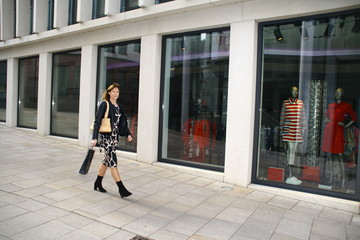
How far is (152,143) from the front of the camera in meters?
8.02

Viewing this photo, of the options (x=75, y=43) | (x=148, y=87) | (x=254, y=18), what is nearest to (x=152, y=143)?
(x=148, y=87)

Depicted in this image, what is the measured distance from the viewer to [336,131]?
638 cm

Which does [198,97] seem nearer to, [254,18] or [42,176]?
[254,18]

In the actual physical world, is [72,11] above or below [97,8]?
above

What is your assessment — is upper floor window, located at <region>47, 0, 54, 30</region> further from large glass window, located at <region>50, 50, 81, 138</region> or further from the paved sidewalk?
the paved sidewalk

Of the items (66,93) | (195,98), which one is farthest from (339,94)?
(66,93)

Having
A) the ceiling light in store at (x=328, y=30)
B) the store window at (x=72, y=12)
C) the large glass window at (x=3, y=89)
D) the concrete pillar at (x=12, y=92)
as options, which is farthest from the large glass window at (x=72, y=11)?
the ceiling light in store at (x=328, y=30)

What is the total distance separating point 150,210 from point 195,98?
375 cm

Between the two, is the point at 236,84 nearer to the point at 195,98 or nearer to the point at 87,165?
the point at 195,98

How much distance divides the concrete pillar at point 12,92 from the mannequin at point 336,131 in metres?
12.2

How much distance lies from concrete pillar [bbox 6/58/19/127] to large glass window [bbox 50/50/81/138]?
9.29 feet

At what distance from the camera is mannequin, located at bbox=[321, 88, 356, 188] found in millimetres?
6184

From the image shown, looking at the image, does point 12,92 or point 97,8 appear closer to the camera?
point 97,8

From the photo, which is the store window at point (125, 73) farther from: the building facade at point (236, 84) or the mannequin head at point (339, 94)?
the mannequin head at point (339, 94)
